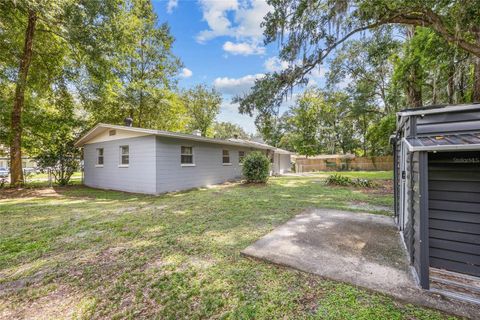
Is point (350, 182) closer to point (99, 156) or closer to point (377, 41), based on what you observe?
point (377, 41)

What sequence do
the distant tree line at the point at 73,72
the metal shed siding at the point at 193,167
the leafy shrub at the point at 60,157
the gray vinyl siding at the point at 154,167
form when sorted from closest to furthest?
the distant tree line at the point at 73,72
the gray vinyl siding at the point at 154,167
the metal shed siding at the point at 193,167
the leafy shrub at the point at 60,157

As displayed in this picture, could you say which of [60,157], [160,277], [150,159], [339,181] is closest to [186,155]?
[150,159]

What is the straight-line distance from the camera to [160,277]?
254cm

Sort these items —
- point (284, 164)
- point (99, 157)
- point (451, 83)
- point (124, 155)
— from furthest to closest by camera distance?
point (284, 164) → point (99, 157) → point (124, 155) → point (451, 83)

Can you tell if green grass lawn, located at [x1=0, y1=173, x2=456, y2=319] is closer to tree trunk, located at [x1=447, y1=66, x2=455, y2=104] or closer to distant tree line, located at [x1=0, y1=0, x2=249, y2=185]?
distant tree line, located at [x1=0, y1=0, x2=249, y2=185]

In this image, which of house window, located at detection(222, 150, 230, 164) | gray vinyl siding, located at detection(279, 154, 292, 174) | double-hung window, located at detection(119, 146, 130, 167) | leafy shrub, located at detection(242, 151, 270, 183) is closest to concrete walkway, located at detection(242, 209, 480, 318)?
leafy shrub, located at detection(242, 151, 270, 183)

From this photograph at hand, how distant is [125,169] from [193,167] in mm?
3027

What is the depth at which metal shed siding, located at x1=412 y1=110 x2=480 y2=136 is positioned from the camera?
2318mm

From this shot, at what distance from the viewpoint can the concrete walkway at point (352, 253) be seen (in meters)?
2.17

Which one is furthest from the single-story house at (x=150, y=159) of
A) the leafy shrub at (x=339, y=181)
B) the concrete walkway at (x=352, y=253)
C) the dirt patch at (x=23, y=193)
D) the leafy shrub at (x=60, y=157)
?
the concrete walkway at (x=352, y=253)

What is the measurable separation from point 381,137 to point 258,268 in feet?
53.9

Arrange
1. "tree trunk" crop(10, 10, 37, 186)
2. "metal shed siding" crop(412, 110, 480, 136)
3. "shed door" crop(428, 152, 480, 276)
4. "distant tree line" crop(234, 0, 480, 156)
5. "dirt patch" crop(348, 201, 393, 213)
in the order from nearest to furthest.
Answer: "metal shed siding" crop(412, 110, 480, 136) → "shed door" crop(428, 152, 480, 276) → "distant tree line" crop(234, 0, 480, 156) → "dirt patch" crop(348, 201, 393, 213) → "tree trunk" crop(10, 10, 37, 186)

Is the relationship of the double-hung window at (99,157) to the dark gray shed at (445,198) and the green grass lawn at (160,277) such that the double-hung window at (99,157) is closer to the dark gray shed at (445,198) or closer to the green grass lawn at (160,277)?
the green grass lawn at (160,277)

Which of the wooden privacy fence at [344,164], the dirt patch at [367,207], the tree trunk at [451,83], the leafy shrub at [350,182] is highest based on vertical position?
the tree trunk at [451,83]
